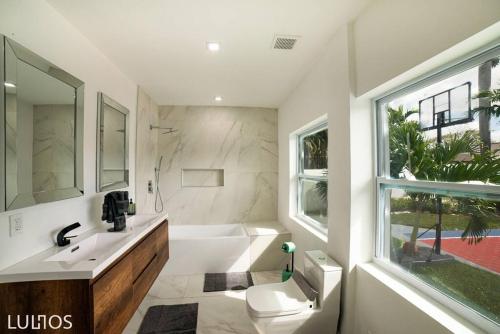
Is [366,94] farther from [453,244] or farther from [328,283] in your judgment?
[328,283]

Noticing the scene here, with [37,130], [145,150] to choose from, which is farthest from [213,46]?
[145,150]

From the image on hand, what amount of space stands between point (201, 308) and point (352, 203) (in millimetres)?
1918

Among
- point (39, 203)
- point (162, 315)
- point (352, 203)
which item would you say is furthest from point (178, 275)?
point (352, 203)

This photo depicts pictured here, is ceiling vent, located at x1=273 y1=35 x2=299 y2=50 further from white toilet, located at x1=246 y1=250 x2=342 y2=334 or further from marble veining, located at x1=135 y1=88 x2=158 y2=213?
marble veining, located at x1=135 y1=88 x2=158 y2=213

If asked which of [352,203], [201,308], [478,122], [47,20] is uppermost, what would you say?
[47,20]

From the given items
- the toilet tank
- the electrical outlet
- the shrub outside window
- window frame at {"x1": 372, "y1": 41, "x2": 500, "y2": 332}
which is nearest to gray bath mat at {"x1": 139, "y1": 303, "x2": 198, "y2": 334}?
the toilet tank

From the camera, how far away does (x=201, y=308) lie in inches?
99.3

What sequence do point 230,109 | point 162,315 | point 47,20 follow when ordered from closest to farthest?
1. point 47,20
2. point 162,315
3. point 230,109

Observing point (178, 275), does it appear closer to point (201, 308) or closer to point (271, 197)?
point (201, 308)

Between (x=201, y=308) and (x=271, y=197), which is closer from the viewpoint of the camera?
(x=201, y=308)

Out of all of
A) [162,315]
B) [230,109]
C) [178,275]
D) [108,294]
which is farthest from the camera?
[230,109]

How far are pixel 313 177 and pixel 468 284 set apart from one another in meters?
1.92

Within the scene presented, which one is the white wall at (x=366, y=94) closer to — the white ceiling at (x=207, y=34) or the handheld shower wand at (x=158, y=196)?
the white ceiling at (x=207, y=34)

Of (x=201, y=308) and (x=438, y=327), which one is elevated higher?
(x=438, y=327)
